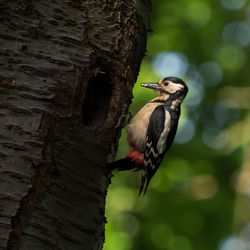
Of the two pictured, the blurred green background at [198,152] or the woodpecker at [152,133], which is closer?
the woodpecker at [152,133]

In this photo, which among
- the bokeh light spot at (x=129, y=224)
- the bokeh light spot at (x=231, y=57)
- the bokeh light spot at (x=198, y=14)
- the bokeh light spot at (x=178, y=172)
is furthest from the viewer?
Answer: the bokeh light spot at (x=231, y=57)

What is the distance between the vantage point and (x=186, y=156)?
8.88 metres

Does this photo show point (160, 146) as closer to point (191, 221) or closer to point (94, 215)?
point (94, 215)

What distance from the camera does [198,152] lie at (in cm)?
901

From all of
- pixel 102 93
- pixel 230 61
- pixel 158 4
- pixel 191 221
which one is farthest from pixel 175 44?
pixel 102 93

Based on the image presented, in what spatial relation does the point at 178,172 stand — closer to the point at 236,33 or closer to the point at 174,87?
the point at 174,87

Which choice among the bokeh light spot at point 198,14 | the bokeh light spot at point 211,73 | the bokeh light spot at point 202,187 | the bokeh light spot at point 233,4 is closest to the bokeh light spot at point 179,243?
the bokeh light spot at point 202,187

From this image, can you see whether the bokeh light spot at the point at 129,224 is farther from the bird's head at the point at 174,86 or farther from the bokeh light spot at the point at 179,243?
the bird's head at the point at 174,86

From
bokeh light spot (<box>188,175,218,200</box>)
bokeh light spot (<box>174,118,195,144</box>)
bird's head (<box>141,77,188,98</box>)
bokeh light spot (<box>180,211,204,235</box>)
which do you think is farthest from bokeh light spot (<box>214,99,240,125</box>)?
bird's head (<box>141,77,188,98</box>)

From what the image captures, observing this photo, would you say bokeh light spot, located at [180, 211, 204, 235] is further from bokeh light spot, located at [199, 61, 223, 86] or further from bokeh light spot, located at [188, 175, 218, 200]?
bokeh light spot, located at [199, 61, 223, 86]

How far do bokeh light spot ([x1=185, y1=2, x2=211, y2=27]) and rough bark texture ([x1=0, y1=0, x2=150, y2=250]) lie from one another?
505 centimetres

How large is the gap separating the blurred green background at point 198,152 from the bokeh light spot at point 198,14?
0.02 metres

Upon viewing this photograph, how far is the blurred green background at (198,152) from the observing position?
26.5 ft

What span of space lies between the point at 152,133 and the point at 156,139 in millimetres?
85
